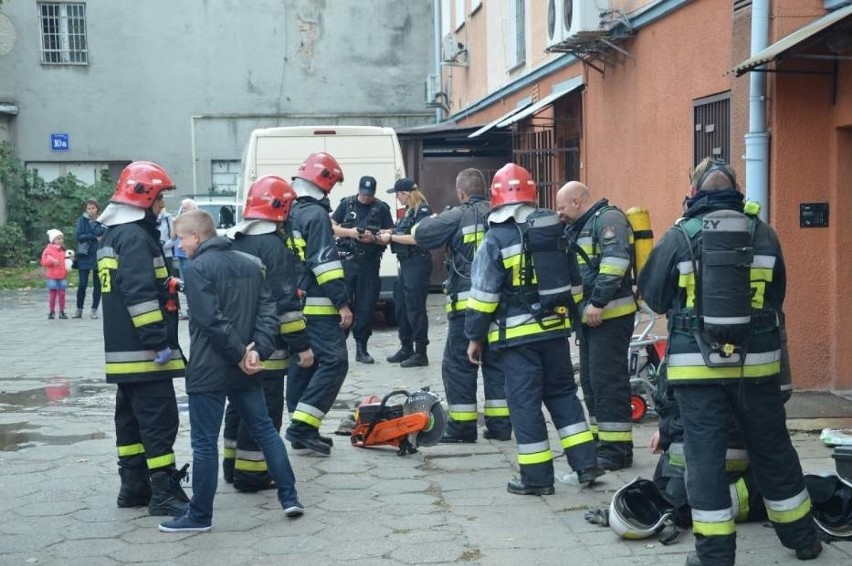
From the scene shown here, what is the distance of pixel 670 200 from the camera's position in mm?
11500

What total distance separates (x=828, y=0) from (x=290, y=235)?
4.44 metres

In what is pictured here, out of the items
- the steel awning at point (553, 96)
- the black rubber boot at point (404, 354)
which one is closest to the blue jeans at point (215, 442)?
the black rubber boot at point (404, 354)

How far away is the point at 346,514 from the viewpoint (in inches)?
261

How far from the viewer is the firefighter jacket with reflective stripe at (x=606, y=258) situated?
7352mm

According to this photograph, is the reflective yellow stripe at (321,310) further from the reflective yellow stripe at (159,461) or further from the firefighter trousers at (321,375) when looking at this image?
the reflective yellow stripe at (159,461)

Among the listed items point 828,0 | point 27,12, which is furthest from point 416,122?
point 828,0

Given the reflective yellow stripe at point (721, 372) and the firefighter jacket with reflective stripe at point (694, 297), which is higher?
the firefighter jacket with reflective stripe at point (694, 297)

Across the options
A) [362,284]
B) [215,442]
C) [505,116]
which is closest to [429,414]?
[215,442]

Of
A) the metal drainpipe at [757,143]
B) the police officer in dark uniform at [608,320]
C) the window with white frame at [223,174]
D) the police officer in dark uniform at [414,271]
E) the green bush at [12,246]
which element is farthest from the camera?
the window with white frame at [223,174]

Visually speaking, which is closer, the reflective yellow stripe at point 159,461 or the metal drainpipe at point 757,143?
the reflective yellow stripe at point 159,461

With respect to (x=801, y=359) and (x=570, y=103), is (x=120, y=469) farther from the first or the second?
(x=570, y=103)

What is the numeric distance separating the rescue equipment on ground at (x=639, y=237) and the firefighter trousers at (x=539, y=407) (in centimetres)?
105

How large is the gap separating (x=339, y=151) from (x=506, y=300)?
27.8ft

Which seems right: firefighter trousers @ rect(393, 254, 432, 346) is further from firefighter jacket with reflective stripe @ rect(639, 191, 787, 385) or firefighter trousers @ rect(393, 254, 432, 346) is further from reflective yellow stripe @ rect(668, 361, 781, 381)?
reflective yellow stripe @ rect(668, 361, 781, 381)
